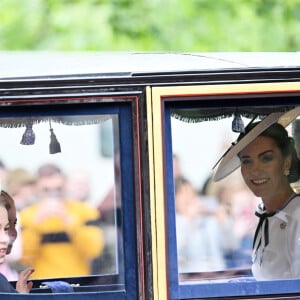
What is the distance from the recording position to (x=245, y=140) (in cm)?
475

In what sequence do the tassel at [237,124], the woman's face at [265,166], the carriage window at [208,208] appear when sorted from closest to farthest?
the tassel at [237,124] < the carriage window at [208,208] < the woman's face at [265,166]

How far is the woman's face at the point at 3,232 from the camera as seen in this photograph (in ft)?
15.1

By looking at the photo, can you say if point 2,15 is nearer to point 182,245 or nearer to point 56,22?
point 56,22

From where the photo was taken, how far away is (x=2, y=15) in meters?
10.6

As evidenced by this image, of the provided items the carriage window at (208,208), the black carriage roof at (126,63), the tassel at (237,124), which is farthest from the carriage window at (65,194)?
the tassel at (237,124)

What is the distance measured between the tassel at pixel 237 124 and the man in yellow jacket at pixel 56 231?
61cm

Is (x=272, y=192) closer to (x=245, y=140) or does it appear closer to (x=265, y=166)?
(x=265, y=166)

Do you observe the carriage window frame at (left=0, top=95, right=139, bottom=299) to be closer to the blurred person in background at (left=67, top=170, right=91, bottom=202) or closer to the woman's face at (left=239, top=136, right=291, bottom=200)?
the blurred person in background at (left=67, top=170, right=91, bottom=202)

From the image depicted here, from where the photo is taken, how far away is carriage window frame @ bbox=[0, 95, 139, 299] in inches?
173

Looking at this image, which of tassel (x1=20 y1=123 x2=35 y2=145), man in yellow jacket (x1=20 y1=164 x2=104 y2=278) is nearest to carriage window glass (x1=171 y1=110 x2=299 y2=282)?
man in yellow jacket (x1=20 y1=164 x2=104 y2=278)

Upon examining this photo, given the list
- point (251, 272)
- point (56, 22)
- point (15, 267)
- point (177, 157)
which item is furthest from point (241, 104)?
point (56, 22)

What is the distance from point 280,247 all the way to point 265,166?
0.33 metres

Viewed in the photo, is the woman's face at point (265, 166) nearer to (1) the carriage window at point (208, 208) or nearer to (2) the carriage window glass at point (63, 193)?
(1) the carriage window at point (208, 208)

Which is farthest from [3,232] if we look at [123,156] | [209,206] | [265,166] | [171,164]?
[265,166]
